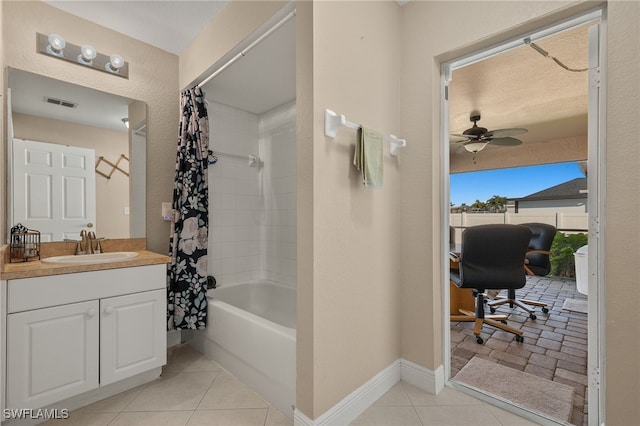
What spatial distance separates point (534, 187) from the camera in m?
2.15

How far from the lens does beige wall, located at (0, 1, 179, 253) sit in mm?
1839

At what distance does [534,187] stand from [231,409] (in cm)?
256

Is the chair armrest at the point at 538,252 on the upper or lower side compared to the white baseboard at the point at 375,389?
upper

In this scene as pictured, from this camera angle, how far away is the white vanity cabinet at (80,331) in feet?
4.72

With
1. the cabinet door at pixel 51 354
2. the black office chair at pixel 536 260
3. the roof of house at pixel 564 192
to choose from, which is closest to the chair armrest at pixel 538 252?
the black office chair at pixel 536 260

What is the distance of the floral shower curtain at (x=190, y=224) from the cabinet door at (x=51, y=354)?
0.63m

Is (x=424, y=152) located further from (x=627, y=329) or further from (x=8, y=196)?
(x=8, y=196)

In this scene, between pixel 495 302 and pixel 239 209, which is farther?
pixel 239 209

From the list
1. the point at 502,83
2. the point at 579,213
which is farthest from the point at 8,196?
the point at 502,83

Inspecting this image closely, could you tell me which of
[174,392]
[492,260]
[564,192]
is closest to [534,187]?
[564,192]

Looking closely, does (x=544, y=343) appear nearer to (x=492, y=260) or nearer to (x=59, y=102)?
(x=492, y=260)

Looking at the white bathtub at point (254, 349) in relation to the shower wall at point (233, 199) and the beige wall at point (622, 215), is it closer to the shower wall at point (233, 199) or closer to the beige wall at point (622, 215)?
the shower wall at point (233, 199)

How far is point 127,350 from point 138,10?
2271 mm

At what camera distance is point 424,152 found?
73.0 inches
